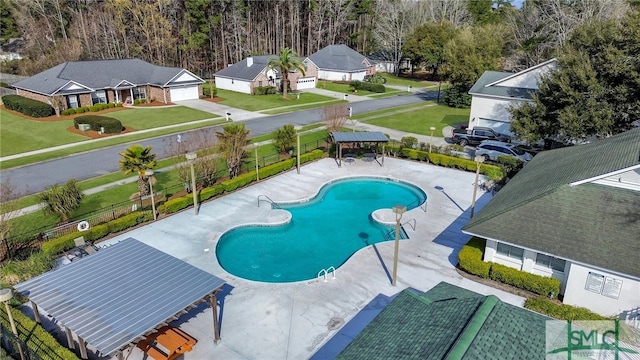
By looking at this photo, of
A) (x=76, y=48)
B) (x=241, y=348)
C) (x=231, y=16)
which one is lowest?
(x=241, y=348)

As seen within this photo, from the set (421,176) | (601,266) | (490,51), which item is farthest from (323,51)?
(601,266)

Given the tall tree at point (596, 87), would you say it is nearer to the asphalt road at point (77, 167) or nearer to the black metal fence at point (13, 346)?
the asphalt road at point (77, 167)

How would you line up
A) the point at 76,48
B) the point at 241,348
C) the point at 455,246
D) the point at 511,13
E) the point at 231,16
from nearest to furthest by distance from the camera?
the point at 241,348, the point at 455,246, the point at 76,48, the point at 231,16, the point at 511,13

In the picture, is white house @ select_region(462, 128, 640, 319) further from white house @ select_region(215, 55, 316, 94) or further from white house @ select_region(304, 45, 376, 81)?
white house @ select_region(304, 45, 376, 81)

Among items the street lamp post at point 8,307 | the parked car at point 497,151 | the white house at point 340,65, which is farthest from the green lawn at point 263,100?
the street lamp post at point 8,307

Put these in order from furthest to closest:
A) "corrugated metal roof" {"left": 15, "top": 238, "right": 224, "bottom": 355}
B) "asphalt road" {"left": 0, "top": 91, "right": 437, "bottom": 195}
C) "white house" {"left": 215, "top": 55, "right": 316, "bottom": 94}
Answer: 1. "white house" {"left": 215, "top": 55, "right": 316, "bottom": 94}
2. "asphalt road" {"left": 0, "top": 91, "right": 437, "bottom": 195}
3. "corrugated metal roof" {"left": 15, "top": 238, "right": 224, "bottom": 355}

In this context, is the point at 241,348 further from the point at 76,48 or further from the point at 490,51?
the point at 76,48

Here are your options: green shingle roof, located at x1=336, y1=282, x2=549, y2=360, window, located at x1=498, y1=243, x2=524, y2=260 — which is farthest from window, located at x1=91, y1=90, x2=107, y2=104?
green shingle roof, located at x1=336, y1=282, x2=549, y2=360
